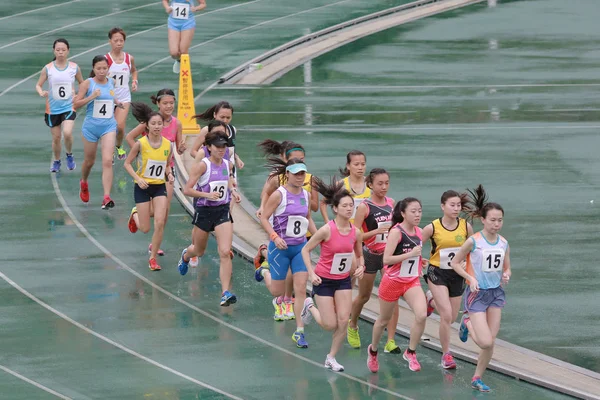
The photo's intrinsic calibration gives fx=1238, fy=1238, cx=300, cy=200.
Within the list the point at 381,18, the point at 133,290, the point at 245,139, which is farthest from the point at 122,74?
the point at 381,18

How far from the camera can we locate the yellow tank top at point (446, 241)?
11469 millimetres

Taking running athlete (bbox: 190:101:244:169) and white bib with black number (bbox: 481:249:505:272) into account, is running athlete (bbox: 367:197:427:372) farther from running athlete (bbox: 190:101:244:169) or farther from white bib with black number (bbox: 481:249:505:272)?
running athlete (bbox: 190:101:244:169)

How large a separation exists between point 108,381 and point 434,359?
3.15 meters

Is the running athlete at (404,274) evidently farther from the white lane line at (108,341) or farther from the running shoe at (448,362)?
the white lane line at (108,341)

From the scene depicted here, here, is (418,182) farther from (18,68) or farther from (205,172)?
(18,68)

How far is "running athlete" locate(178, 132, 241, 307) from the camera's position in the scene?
13.3 metres

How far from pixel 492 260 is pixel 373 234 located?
1348 millimetres

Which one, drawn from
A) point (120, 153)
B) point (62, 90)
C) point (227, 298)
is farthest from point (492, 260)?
point (120, 153)

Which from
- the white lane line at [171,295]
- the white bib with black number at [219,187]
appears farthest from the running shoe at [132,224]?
the white bib with black number at [219,187]

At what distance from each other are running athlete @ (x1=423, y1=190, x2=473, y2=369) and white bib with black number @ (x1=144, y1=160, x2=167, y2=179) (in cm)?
406

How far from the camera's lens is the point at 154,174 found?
1448 cm

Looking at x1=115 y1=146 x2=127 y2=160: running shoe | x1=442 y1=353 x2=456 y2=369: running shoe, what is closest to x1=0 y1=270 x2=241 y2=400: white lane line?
x1=442 y1=353 x2=456 y2=369: running shoe

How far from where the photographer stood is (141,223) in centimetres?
1500

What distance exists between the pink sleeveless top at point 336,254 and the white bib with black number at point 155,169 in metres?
3.48
